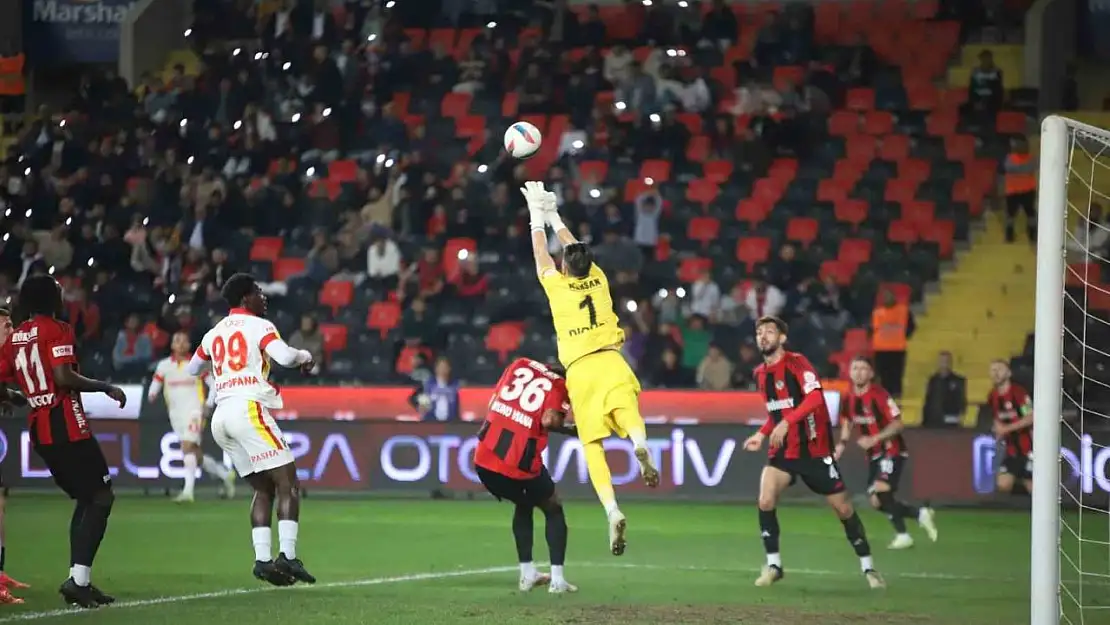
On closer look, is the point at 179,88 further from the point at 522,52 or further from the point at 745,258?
the point at 745,258

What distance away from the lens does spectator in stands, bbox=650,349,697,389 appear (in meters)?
22.5

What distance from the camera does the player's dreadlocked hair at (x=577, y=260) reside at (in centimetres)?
1159

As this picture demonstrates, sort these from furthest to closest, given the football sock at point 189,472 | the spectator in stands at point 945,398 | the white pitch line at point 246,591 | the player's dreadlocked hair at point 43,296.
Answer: the spectator in stands at point 945,398 → the football sock at point 189,472 → the player's dreadlocked hair at point 43,296 → the white pitch line at point 246,591

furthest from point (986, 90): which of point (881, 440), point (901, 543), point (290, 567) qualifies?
point (290, 567)

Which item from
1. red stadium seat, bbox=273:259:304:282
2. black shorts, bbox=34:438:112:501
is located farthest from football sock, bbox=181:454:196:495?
black shorts, bbox=34:438:112:501

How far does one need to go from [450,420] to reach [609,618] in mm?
10578

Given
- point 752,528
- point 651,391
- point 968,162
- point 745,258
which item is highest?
point 968,162

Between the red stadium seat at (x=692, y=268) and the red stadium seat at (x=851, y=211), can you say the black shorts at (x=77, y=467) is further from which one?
the red stadium seat at (x=851, y=211)

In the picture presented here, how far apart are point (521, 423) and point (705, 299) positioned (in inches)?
472

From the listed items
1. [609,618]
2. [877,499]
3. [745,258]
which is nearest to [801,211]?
[745,258]

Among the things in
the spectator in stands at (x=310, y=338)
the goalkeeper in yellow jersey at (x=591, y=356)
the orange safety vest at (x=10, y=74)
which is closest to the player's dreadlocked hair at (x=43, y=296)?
the goalkeeper in yellow jersey at (x=591, y=356)

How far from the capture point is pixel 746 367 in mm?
22516

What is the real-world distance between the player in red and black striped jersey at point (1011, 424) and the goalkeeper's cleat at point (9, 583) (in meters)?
10.3

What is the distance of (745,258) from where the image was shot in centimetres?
2475
